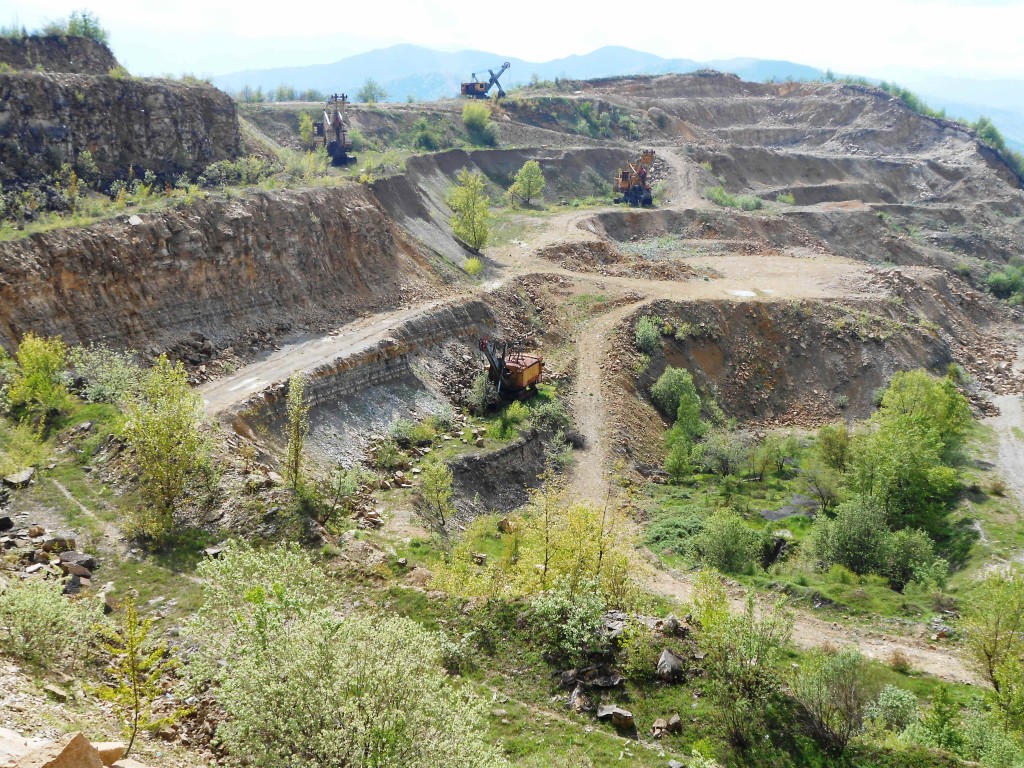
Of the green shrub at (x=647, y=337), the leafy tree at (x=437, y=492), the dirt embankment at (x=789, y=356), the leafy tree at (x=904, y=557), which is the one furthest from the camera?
the dirt embankment at (x=789, y=356)

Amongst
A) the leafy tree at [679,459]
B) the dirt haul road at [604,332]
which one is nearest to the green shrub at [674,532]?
the dirt haul road at [604,332]

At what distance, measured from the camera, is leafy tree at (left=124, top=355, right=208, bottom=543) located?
70.4 ft

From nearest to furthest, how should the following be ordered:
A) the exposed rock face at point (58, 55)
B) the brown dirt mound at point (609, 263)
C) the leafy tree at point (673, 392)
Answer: the leafy tree at point (673, 392) < the exposed rock face at point (58, 55) < the brown dirt mound at point (609, 263)

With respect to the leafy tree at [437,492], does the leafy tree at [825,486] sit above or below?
below

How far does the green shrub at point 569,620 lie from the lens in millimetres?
18500

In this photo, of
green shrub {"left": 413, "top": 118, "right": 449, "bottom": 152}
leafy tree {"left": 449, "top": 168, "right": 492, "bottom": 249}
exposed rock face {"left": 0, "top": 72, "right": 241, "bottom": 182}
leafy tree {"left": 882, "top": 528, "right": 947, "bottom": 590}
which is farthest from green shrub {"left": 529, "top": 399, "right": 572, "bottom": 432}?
green shrub {"left": 413, "top": 118, "right": 449, "bottom": 152}

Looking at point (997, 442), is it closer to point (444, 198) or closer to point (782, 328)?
point (782, 328)

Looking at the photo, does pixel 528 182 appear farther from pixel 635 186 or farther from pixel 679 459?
pixel 679 459

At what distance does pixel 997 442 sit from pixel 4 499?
48345 mm

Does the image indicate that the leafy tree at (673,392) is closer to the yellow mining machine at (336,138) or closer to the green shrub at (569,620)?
the green shrub at (569,620)

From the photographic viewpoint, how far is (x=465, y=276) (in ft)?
159

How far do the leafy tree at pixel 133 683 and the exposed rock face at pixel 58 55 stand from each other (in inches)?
1629

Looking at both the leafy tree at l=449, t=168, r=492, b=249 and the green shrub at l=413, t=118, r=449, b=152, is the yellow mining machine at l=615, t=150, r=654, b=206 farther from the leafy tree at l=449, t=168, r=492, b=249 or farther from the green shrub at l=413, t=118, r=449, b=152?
the leafy tree at l=449, t=168, r=492, b=249

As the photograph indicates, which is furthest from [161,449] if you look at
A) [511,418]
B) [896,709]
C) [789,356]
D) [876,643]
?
[789,356]
